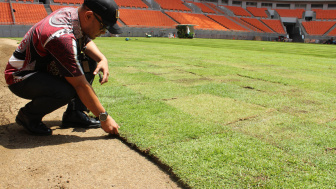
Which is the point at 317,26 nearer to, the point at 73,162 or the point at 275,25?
the point at 275,25

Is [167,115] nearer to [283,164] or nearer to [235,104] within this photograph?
[235,104]

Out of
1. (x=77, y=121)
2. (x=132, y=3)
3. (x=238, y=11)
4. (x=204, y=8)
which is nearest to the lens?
(x=77, y=121)

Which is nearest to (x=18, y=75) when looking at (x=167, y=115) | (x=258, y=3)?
(x=167, y=115)

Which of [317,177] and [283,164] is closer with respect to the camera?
[317,177]

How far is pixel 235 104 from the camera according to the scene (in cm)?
355

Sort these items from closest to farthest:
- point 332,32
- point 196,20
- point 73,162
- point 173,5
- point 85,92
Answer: point 73,162 < point 85,92 < point 196,20 < point 332,32 < point 173,5

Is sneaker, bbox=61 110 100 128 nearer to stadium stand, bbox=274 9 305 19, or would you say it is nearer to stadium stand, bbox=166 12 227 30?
stadium stand, bbox=166 12 227 30

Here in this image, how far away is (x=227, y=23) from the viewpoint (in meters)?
49.6

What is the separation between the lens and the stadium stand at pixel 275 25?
52.9 m

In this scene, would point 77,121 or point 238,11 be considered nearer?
point 77,121

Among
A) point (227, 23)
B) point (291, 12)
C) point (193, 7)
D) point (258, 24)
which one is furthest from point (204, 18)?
point (291, 12)

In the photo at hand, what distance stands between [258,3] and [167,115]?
65570 millimetres

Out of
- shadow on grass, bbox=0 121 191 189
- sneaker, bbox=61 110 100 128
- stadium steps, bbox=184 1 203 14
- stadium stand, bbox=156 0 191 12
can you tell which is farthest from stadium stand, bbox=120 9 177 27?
shadow on grass, bbox=0 121 191 189

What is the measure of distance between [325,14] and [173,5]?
108 feet
